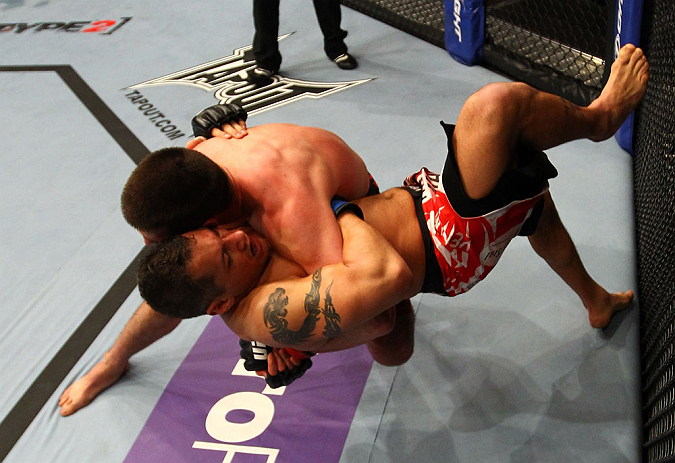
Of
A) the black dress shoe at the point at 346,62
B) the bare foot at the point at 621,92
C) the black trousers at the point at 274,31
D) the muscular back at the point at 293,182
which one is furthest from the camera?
the black dress shoe at the point at 346,62

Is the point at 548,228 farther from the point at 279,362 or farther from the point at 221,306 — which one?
the point at 221,306

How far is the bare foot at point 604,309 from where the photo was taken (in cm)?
183

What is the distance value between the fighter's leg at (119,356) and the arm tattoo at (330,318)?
29.8 inches

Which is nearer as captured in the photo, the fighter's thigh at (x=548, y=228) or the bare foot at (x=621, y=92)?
the bare foot at (x=621, y=92)

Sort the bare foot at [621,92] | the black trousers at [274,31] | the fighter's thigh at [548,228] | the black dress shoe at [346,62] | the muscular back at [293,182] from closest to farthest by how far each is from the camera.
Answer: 1. the muscular back at [293,182]
2. the bare foot at [621,92]
3. the fighter's thigh at [548,228]
4. the black trousers at [274,31]
5. the black dress shoe at [346,62]

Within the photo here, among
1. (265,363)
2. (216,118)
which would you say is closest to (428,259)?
(265,363)

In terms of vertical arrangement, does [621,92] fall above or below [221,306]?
above

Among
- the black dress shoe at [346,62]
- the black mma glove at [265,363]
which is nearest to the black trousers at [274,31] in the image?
the black dress shoe at [346,62]

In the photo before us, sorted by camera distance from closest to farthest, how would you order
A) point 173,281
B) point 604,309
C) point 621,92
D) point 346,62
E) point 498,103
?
1. point 173,281
2. point 498,103
3. point 621,92
4. point 604,309
5. point 346,62

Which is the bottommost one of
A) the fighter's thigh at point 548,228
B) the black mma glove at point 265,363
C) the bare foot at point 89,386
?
the bare foot at point 89,386

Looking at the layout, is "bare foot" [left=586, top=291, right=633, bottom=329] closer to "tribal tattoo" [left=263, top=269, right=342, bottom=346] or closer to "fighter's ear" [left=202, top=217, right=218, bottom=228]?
"tribal tattoo" [left=263, top=269, right=342, bottom=346]

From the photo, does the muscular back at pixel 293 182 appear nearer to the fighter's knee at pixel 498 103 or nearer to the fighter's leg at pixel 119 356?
the fighter's knee at pixel 498 103

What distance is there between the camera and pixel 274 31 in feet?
11.4

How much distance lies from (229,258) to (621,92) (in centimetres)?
104
